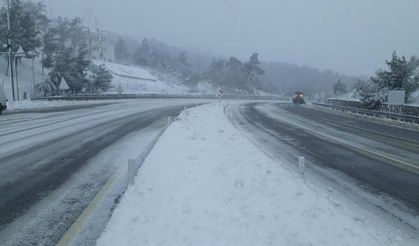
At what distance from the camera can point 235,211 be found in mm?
8078

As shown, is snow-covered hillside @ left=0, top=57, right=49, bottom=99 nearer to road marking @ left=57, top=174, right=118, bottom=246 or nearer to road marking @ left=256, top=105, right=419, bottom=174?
road marking @ left=256, top=105, right=419, bottom=174

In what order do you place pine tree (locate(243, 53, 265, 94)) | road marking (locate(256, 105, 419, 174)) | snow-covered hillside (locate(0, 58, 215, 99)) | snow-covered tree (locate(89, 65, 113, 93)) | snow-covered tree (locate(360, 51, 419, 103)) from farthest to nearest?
pine tree (locate(243, 53, 265, 94)) → snow-covered tree (locate(89, 65, 113, 93)) → snow-covered hillside (locate(0, 58, 215, 99)) → snow-covered tree (locate(360, 51, 419, 103)) → road marking (locate(256, 105, 419, 174))

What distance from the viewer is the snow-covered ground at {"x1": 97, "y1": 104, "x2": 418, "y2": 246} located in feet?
22.5

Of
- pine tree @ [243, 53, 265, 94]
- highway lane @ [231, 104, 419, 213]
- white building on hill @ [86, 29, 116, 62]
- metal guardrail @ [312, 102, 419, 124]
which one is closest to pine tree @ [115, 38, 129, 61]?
white building on hill @ [86, 29, 116, 62]

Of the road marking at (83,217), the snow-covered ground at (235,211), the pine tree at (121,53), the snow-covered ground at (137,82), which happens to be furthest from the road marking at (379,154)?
the pine tree at (121,53)

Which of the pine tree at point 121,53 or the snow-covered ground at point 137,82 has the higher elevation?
the pine tree at point 121,53

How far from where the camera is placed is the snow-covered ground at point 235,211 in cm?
686

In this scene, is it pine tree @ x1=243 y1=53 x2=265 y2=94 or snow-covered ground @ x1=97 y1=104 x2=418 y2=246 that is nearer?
snow-covered ground @ x1=97 y1=104 x2=418 y2=246

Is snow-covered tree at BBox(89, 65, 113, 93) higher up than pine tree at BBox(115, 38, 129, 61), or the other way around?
pine tree at BBox(115, 38, 129, 61)

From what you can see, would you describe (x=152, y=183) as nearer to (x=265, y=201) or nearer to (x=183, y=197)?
(x=183, y=197)

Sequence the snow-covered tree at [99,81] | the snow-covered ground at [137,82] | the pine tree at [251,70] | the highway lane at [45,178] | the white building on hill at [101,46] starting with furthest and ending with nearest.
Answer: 1. the pine tree at [251,70]
2. the white building on hill at [101,46]
3. the snow-covered ground at [137,82]
4. the snow-covered tree at [99,81]
5. the highway lane at [45,178]

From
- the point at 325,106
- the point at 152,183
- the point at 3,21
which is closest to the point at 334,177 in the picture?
the point at 152,183

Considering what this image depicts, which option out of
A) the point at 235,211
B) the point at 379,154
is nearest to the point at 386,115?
the point at 379,154

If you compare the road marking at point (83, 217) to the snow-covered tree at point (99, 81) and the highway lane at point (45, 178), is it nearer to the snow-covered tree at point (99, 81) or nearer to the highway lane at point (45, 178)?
the highway lane at point (45, 178)
